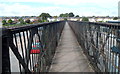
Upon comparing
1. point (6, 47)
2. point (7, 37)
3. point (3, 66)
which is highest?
point (7, 37)

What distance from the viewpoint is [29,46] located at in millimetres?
2793

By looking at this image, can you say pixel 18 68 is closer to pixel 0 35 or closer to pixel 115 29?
pixel 0 35

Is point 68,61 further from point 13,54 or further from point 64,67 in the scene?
point 13,54

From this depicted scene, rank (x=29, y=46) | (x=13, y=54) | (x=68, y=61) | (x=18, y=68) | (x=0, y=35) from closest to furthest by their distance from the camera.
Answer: (x=0, y=35)
(x=13, y=54)
(x=18, y=68)
(x=29, y=46)
(x=68, y=61)

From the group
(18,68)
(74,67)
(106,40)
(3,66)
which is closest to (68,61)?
(74,67)

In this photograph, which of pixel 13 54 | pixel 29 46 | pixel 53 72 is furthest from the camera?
pixel 53 72

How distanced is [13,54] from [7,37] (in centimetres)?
29

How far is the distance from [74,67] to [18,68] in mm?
3896

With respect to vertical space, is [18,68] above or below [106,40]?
below

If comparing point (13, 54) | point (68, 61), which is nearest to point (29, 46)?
point (13, 54)

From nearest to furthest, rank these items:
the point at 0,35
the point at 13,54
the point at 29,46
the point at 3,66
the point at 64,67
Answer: the point at 0,35 → the point at 3,66 → the point at 13,54 → the point at 29,46 → the point at 64,67

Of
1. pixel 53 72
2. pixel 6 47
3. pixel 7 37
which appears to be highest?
pixel 7 37

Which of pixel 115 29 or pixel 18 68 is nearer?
pixel 18 68

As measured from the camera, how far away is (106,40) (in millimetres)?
3557
